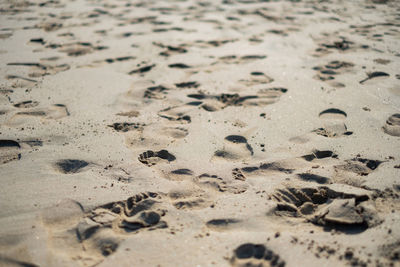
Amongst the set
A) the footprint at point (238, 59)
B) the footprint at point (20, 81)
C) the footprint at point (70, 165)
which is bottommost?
the footprint at point (70, 165)

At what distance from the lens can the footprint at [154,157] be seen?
1.79 meters

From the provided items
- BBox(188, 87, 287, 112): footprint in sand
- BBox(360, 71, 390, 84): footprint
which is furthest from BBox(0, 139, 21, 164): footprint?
BBox(360, 71, 390, 84): footprint

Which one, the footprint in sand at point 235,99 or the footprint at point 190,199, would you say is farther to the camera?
the footprint in sand at point 235,99

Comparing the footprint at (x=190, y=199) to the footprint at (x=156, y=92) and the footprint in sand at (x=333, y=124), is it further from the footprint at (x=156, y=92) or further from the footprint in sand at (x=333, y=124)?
the footprint at (x=156, y=92)

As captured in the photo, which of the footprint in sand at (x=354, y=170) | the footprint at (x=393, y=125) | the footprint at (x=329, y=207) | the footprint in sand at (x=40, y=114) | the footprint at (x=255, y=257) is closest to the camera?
the footprint at (x=255, y=257)

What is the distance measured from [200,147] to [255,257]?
0.80 meters

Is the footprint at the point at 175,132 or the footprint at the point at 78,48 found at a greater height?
the footprint at the point at 78,48

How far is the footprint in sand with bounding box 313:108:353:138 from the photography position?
2012mm

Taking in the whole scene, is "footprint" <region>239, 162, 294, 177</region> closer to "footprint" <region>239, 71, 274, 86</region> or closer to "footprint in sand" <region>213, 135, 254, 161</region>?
"footprint in sand" <region>213, 135, 254, 161</region>

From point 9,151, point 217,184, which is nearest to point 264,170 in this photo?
point 217,184

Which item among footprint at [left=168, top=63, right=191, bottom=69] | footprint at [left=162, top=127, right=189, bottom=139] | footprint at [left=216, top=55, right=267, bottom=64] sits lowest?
footprint at [left=162, top=127, right=189, bottom=139]

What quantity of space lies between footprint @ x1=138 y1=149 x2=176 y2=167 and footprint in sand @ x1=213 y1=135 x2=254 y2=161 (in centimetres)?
24

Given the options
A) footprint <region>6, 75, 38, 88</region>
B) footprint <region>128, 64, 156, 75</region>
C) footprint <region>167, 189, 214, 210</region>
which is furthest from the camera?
footprint <region>128, 64, 156, 75</region>

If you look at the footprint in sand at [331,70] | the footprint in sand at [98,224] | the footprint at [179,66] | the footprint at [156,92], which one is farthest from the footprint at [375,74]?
the footprint in sand at [98,224]
